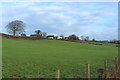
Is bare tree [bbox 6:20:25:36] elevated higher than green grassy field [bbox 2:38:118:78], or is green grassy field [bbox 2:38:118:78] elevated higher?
bare tree [bbox 6:20:25:36]

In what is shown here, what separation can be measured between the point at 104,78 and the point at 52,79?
99.3 inches

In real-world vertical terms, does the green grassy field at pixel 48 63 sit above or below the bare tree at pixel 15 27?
below

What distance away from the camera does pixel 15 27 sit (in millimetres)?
81438

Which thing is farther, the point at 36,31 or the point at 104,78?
the point at 36,31

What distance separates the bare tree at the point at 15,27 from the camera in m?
81.1

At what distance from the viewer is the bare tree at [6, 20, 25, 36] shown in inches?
3194

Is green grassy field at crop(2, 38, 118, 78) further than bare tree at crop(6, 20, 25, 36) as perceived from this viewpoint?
No

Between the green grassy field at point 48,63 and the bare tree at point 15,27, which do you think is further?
the bare tree at point 15,27

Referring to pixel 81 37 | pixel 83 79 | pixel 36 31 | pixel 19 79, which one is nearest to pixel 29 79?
pixel 19 79

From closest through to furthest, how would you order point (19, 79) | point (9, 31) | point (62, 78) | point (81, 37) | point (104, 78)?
point (104, 78) < point (19, 79) < point (62, 78) < point (9, 31) < point (81, 37)

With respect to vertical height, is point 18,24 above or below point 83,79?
above

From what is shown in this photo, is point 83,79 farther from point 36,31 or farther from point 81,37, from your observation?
point 81,37

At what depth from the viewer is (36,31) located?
312ft

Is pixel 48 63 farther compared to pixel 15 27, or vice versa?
pixel 15 27
